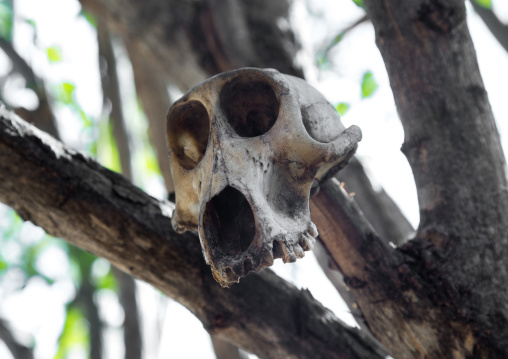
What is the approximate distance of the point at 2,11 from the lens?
13.8 feet

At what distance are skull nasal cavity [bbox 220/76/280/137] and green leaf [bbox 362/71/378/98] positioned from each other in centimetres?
167

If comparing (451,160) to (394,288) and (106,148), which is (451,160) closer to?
(394,288)

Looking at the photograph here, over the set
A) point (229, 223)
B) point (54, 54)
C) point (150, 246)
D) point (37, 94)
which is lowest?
point (229, 223)

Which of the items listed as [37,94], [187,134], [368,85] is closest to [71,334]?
[37,94]

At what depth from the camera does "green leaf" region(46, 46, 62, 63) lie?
380 cm

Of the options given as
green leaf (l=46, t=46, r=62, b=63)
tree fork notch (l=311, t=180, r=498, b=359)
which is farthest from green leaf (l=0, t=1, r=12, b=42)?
tree fork notch (l=311, t=180, r=498, b=359)

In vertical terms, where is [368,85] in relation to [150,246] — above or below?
above

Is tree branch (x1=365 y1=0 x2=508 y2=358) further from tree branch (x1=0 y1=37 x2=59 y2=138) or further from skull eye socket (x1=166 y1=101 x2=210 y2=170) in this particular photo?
tree branch (x1=0 y1=37 x2=59 y2=138)

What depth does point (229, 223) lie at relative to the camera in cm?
115

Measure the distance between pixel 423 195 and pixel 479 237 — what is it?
0.19 meters

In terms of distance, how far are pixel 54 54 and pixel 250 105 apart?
2972 millimetres

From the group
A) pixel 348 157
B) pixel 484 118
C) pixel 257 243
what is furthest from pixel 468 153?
pixel 257 243

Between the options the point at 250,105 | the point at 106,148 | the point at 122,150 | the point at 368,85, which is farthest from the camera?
the point at 106,148

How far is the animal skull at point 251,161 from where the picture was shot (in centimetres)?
104
